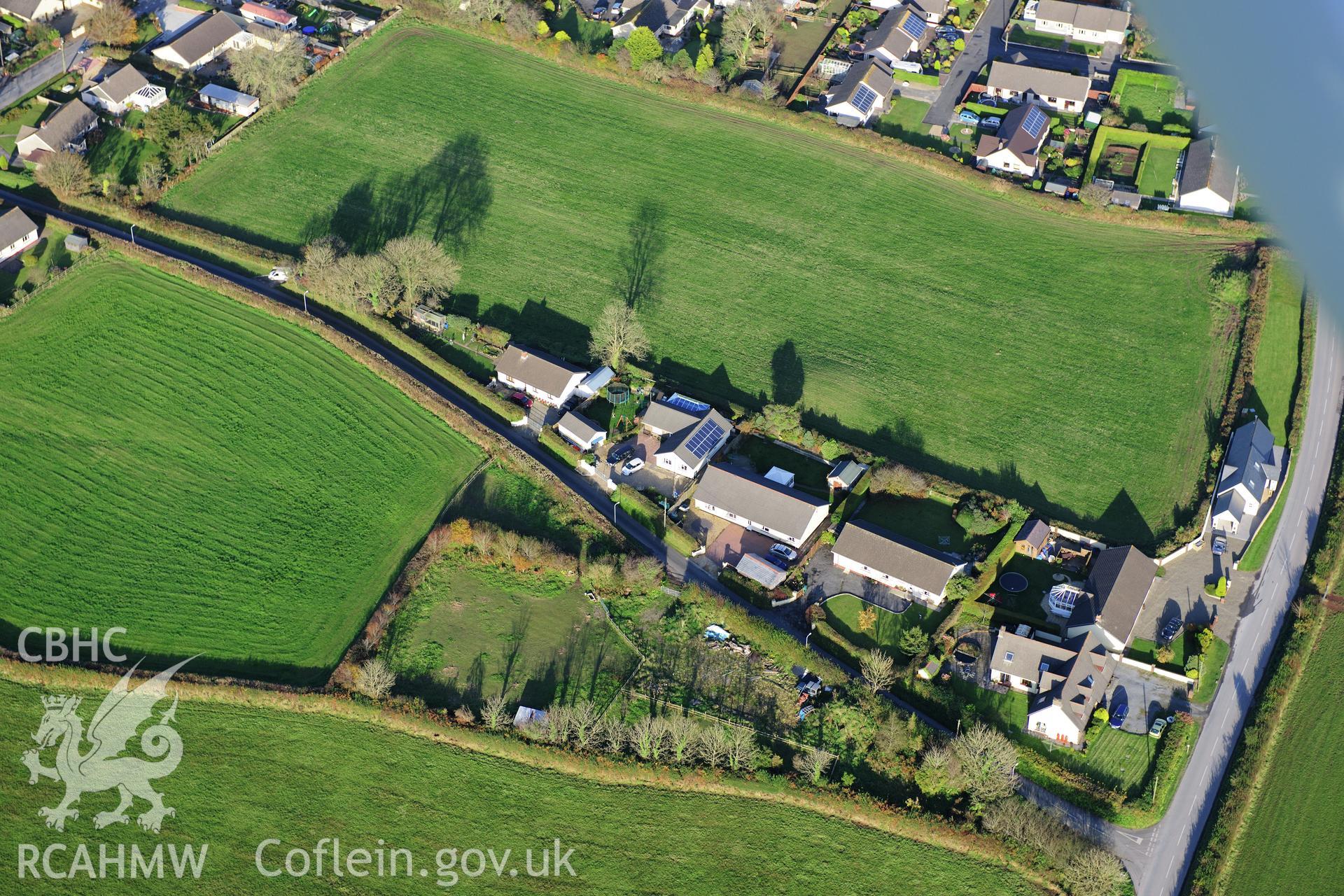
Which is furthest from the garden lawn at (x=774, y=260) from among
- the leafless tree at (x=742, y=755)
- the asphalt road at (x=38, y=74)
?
the leafless tree at (x=742, y=755)

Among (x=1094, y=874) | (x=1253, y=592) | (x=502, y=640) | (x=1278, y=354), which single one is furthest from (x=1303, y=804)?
(x=502, y=640)

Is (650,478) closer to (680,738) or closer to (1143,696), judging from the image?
(680,738)

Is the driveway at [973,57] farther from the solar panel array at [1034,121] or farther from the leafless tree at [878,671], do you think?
the leafless tree at [878,671]

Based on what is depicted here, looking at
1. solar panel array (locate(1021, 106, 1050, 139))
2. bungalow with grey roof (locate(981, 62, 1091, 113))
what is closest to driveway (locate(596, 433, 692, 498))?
solar panel array (locate(1021, 106, 1050, 139))

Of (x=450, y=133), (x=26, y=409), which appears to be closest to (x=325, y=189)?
(x=450, y=133)

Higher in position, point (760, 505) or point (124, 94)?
point (124, 94)

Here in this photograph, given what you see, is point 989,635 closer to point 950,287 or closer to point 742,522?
point 742,522
